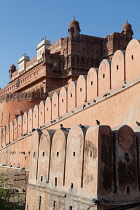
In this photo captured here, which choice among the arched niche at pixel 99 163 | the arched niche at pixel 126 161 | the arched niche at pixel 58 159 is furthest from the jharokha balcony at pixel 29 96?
the arched niche at pixel 126 161

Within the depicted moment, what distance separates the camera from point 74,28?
26.6 m

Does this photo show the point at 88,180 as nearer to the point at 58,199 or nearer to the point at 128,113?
the point at 58,199

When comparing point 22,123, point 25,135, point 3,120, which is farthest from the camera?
point 3,120

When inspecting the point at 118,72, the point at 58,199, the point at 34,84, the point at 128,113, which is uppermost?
the point at 34,84

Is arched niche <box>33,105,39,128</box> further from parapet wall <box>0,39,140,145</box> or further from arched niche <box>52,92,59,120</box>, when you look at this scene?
arched niche <box>52,92,59,120</box>

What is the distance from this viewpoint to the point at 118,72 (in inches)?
478

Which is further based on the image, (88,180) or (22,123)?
(22,123)

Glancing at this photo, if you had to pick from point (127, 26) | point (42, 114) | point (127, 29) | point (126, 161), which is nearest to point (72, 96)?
point (42, 114)

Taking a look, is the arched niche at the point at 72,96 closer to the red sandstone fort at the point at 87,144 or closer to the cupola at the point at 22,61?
the red sandstone fort at the point at 87,144

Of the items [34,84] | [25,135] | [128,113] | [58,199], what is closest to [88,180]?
[58,199]

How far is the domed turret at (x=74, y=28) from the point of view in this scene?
26.5 metres

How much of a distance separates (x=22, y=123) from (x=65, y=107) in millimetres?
6018

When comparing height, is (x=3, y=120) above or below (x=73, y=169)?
above

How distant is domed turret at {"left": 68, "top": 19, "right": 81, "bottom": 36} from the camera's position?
26.5 m
